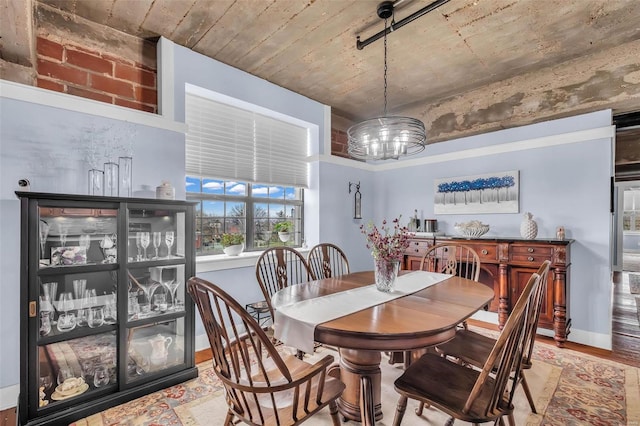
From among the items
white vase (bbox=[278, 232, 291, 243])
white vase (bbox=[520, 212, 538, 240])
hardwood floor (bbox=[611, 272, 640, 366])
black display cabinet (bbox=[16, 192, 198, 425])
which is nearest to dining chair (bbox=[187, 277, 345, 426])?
black display cabinet (bbox=[16, 192, 198, 425])

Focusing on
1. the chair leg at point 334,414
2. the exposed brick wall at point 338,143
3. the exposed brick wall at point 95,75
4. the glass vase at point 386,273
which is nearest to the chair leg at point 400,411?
the chair leg at point 334,414

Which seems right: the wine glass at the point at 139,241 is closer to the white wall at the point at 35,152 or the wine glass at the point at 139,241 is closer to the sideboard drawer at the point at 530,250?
the white wall at the point at 35,152

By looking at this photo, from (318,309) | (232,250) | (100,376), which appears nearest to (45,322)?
(100,376)

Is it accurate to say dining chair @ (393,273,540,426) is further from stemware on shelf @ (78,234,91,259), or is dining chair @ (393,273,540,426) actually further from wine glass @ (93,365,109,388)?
stemware on shelf @ (78,234,91,259)

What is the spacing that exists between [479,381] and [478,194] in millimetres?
3099

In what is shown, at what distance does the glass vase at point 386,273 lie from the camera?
1.99 m

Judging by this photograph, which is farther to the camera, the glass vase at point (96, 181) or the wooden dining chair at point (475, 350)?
the glass vase at point (96, 181)

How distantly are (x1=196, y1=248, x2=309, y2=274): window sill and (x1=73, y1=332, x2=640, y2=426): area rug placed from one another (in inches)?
33.2

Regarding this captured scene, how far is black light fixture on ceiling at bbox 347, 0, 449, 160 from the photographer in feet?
7.29

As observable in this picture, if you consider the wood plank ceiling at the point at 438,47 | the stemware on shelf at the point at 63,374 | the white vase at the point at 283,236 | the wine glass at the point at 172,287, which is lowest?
the stemware on shelf at the point at 63,374

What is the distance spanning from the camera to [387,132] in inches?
90.3

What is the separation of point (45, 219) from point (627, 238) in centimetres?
1210

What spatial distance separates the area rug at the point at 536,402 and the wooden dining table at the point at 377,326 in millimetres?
390

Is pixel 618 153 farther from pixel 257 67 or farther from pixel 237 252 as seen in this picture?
pixel 237 252
